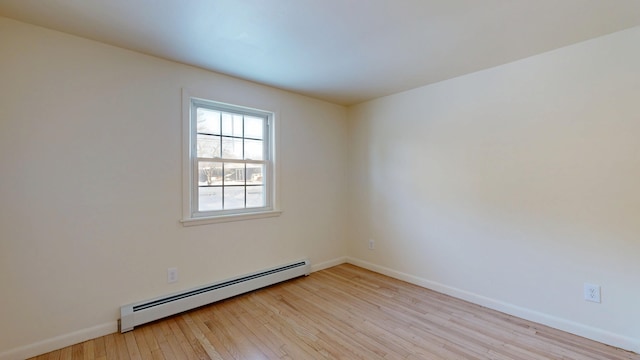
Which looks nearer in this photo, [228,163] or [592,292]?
[592,292]

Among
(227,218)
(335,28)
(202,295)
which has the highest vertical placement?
(335,28)

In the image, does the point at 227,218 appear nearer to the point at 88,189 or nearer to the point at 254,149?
the point at 254,149

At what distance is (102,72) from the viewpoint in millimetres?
2209

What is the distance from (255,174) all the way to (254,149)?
0.29 m

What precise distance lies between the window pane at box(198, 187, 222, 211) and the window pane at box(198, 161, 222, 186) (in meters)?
0.06

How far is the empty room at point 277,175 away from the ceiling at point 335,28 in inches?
0.7

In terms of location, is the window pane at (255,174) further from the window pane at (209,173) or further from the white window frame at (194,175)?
the window pane at (209,173)

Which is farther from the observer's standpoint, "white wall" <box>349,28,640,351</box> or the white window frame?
the white window frame

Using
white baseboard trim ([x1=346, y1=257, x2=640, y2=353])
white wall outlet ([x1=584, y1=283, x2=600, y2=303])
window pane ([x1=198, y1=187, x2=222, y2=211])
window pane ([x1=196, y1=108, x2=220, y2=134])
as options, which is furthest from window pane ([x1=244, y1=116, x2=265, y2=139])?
white wall outlet ([x1=584, y1=283, x2=600, y2=303])

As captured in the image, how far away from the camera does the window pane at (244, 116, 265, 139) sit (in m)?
3.15

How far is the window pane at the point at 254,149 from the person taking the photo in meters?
3.14

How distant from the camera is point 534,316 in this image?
2.41 meters

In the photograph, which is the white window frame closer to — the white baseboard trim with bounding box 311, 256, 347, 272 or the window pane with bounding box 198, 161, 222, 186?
the window pane with bounding box 198, 161, 222, 186

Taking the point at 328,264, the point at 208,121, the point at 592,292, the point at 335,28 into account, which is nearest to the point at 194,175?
the point at 208,121
